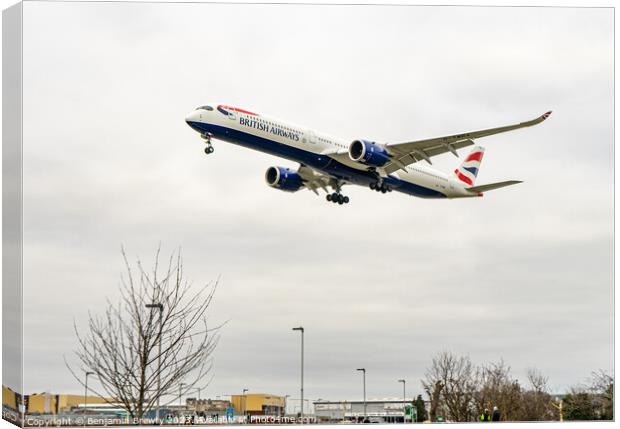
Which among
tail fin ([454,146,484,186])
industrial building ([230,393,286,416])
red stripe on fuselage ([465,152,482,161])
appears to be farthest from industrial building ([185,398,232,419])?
red stripe on fuselage ([465,152,482,161])

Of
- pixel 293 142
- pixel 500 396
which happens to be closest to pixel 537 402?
pixel 500 396

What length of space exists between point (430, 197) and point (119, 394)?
35.4m

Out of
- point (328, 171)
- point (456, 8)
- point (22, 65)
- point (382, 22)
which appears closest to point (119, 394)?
point (22, 65)

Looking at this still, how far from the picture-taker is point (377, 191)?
50.5 metres

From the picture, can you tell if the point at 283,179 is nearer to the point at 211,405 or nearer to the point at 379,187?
the point at 379,187

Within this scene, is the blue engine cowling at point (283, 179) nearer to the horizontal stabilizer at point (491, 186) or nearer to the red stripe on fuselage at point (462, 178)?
the horizontal stabilizer at point (491, 186)

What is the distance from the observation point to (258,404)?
46.2 m

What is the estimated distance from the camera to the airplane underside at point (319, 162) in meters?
44.7

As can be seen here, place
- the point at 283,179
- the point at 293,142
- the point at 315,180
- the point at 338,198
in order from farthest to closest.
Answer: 1. the point at 315,180
2. the point at 338,198
3. the point at 283,179
4. the point at 293,142

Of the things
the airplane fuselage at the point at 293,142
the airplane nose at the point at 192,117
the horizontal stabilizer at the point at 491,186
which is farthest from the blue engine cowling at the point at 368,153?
the horizontal stabilizer at the point at 491,186

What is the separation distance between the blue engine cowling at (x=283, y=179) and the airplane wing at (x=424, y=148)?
518cm

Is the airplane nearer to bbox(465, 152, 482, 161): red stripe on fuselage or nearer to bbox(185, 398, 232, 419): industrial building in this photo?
bbox(465, 152, 482, 161): red stripe on fuselage

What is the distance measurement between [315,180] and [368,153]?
6965 millimetres

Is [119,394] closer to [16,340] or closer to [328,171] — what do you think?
[16,340]
